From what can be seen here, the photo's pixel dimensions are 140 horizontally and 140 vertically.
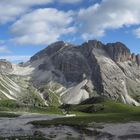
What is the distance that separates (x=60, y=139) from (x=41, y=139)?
654 cm

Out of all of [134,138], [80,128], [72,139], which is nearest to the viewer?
[72,139]

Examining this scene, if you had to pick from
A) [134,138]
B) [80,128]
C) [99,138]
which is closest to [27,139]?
[99,138]

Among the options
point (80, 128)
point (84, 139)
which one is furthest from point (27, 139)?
point (80, 128)

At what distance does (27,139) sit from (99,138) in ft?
74.0

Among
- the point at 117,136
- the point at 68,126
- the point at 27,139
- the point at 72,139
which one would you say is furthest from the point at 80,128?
the point at 27,139

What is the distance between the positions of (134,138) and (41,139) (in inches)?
1004

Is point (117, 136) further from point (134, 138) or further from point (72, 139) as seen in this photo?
point (72, 139)

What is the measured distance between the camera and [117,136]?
99.8m

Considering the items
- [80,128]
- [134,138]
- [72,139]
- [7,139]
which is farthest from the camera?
[80,128]

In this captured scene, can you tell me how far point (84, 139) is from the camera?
92375 millimetres

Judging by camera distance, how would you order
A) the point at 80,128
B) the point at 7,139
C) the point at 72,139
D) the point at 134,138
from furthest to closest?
the point at 80,128 < the point at 134,138 < the point at 72,139 < the point at 7,139

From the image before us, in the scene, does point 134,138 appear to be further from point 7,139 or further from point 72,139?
point 7,139

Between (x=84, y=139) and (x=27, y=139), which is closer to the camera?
(x=27, y=139)

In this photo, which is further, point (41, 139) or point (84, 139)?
point (84, 139)
